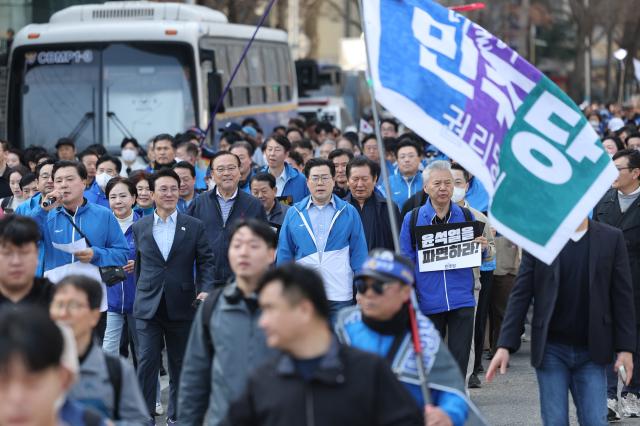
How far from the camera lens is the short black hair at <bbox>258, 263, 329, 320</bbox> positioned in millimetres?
→ 4734

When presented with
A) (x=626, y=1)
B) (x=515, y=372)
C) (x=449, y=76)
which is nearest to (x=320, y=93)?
(x=626, y=1)

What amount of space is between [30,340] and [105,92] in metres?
16.1

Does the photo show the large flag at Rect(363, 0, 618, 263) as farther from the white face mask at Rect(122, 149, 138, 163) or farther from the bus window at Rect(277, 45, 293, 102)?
the bus window at Rect(277, 45, 293, 102)

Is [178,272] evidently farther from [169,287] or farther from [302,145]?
[302,145]

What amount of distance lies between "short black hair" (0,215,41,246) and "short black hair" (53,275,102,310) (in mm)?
532

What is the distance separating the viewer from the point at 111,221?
924cm

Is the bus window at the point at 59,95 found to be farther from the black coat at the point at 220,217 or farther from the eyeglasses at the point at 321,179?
the eyeglasses at the point at 321,179

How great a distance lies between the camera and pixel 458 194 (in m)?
11.6

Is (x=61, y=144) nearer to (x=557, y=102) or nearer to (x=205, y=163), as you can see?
(x=205, y=163)

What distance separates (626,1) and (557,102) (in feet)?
157

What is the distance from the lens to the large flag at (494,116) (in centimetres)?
634

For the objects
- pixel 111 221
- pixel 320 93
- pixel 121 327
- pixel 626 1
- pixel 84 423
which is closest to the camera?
pixel 84 423

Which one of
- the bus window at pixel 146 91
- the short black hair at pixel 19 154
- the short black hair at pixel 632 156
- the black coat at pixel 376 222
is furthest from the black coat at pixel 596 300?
the bus window at pixel 146 91

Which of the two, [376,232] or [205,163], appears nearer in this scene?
[376,232]
